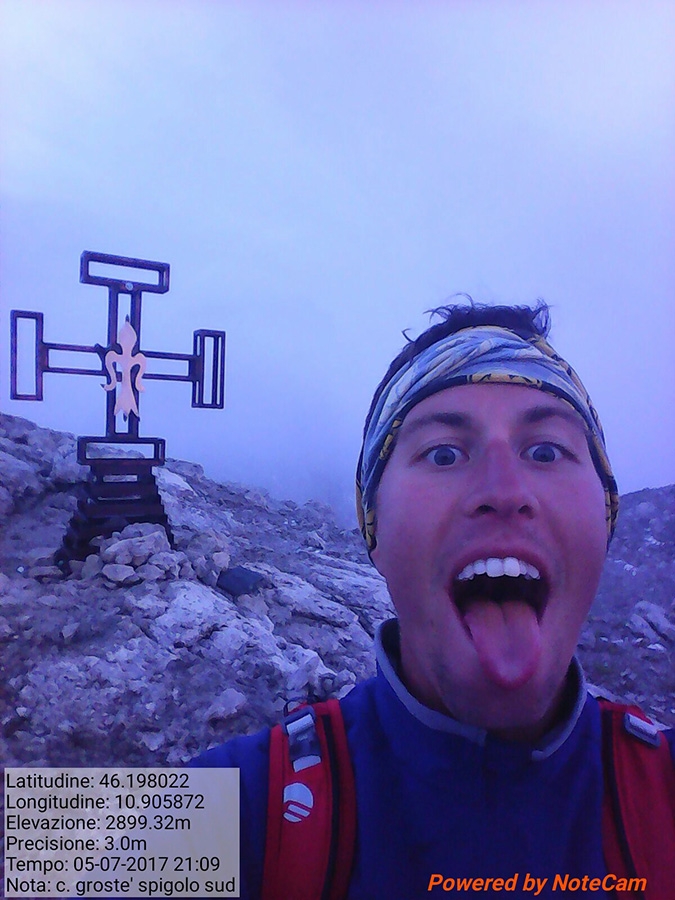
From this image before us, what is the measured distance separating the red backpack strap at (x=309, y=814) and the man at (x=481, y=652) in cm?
3

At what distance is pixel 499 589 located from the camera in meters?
1.11

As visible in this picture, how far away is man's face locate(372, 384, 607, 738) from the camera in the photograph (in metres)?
1.08

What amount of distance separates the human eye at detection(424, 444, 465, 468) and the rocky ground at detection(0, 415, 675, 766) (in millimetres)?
329

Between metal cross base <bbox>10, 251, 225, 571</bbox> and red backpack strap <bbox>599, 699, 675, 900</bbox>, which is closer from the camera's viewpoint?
red backpack strap <bbox>599, 699, 675, 900</bbox>

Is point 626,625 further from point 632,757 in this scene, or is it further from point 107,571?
point 107,571

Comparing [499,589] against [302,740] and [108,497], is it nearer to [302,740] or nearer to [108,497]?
[302,740]

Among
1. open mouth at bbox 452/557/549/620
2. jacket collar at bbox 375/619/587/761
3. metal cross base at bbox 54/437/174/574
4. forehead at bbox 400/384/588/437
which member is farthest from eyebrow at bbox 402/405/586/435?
metal cross base at bbox 54/437/174/574

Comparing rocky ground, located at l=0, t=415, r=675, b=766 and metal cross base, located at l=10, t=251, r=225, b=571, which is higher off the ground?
metal cross base, located at l=10, t=251, r=225, b=571

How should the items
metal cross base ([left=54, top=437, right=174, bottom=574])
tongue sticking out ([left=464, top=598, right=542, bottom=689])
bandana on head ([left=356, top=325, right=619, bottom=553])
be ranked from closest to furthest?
tongue sticking out ([left=464, top=598, right=542, bottom=689]), bandana on head ([left=356, top=325, right=619, bottom=553]), metal cross base ([left=54, top=437, right=174, bottom=574])

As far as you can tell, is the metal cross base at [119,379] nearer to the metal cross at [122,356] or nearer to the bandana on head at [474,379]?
the metal cross at [122,356]

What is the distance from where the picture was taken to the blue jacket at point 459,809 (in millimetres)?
1055

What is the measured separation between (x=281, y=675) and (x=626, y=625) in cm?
83

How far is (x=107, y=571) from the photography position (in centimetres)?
126

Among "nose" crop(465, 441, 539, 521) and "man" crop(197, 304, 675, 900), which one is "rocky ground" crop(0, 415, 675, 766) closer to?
"man" crop(197, 304, 675, 900)
